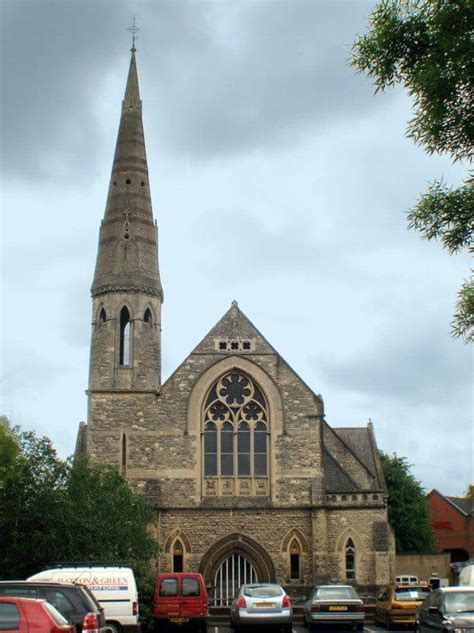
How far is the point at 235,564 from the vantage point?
1738 inches

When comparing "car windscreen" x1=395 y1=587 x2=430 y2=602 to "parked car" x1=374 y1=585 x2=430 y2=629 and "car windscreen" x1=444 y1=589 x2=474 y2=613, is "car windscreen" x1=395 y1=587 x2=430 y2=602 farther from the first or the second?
"car windscreen" x1=444 y1=589 x2=474 y2=613

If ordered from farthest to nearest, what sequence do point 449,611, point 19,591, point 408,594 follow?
1. point 408,594
2. point 449,611
3. point 19,591

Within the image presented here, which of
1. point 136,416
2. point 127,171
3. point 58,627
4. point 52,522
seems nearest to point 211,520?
point 136,416

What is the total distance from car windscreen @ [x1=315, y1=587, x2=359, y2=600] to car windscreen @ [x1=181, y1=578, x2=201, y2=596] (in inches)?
140

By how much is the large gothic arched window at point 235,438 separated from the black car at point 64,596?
2510 centimetres

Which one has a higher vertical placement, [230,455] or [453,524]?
[230,455]

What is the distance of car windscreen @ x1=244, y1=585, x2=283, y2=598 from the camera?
27.7 metres

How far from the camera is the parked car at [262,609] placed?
27.2 m

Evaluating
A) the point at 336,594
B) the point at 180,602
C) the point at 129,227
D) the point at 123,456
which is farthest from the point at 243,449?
the point at 180,602

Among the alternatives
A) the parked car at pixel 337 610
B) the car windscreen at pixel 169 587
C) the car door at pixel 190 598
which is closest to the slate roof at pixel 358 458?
the parked car at pixel 337 610

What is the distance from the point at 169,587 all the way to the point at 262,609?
2.70 meters

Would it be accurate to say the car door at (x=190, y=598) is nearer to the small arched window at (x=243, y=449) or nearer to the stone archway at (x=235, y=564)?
the stone archway at (x=235, y=564)

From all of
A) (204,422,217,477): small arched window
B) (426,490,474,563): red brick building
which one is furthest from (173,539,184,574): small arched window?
(426,490,474,563): red brick building

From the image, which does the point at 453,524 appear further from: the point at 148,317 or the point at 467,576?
the point at 467,576
